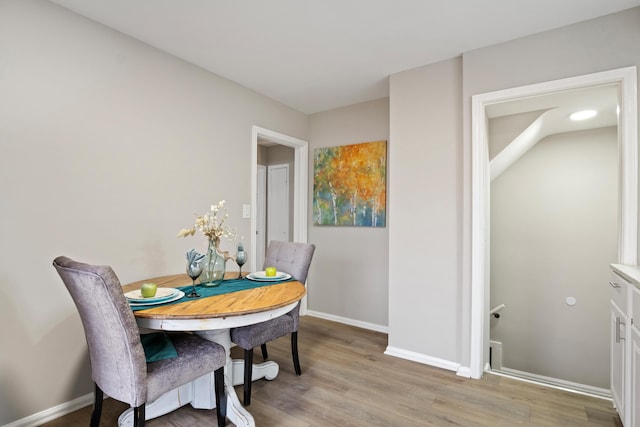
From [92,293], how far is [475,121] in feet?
8.34

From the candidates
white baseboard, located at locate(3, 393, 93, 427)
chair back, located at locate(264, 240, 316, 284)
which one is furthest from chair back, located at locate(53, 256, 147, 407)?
chair back, located at locate(264, 240, 316, 284)

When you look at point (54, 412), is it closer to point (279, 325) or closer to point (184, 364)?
point (184, 364)

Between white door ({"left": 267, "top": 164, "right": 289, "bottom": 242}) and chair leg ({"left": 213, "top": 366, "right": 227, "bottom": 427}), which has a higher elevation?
white door ({"left": 267, "top": 164, "right": 289, "bottom": 242})

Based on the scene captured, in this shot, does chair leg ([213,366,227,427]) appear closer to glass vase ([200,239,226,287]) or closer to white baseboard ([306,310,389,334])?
glass vase ([200,239,226,287])

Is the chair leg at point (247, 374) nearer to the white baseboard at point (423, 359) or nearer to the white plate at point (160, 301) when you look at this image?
the white plate at point (160, 301)

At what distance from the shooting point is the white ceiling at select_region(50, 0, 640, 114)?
1880 millimetres

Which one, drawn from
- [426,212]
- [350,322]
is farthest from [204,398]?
[426,212]

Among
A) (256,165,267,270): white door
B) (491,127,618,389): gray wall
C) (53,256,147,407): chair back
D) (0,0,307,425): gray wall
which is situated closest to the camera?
(53,256,147,407): chair back

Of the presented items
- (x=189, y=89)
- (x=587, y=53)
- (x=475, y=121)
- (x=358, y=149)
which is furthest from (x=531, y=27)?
(x=189, y=89)

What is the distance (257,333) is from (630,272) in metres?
2.06

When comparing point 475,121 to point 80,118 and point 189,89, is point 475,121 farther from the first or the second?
point 80,118

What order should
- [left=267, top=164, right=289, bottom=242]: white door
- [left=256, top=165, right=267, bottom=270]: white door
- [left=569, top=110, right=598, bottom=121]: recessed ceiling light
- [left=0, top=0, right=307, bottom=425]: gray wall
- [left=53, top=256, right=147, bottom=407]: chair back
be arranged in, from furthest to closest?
[left=256, top=165, right=267, bottom=270]: white door, [left=267, top=164, right=289, bottom=242]: white door, [left=569, top=110, right=598, bottom=121]: recessed ceiling light, [left=0, top=0, right=307, bottom=425]: gray wall, [left=53, top=256, right=147, bottom=407]: chair back

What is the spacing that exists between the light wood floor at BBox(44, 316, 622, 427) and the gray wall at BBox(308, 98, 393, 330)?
911mm

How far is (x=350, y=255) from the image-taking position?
358 centimetres
